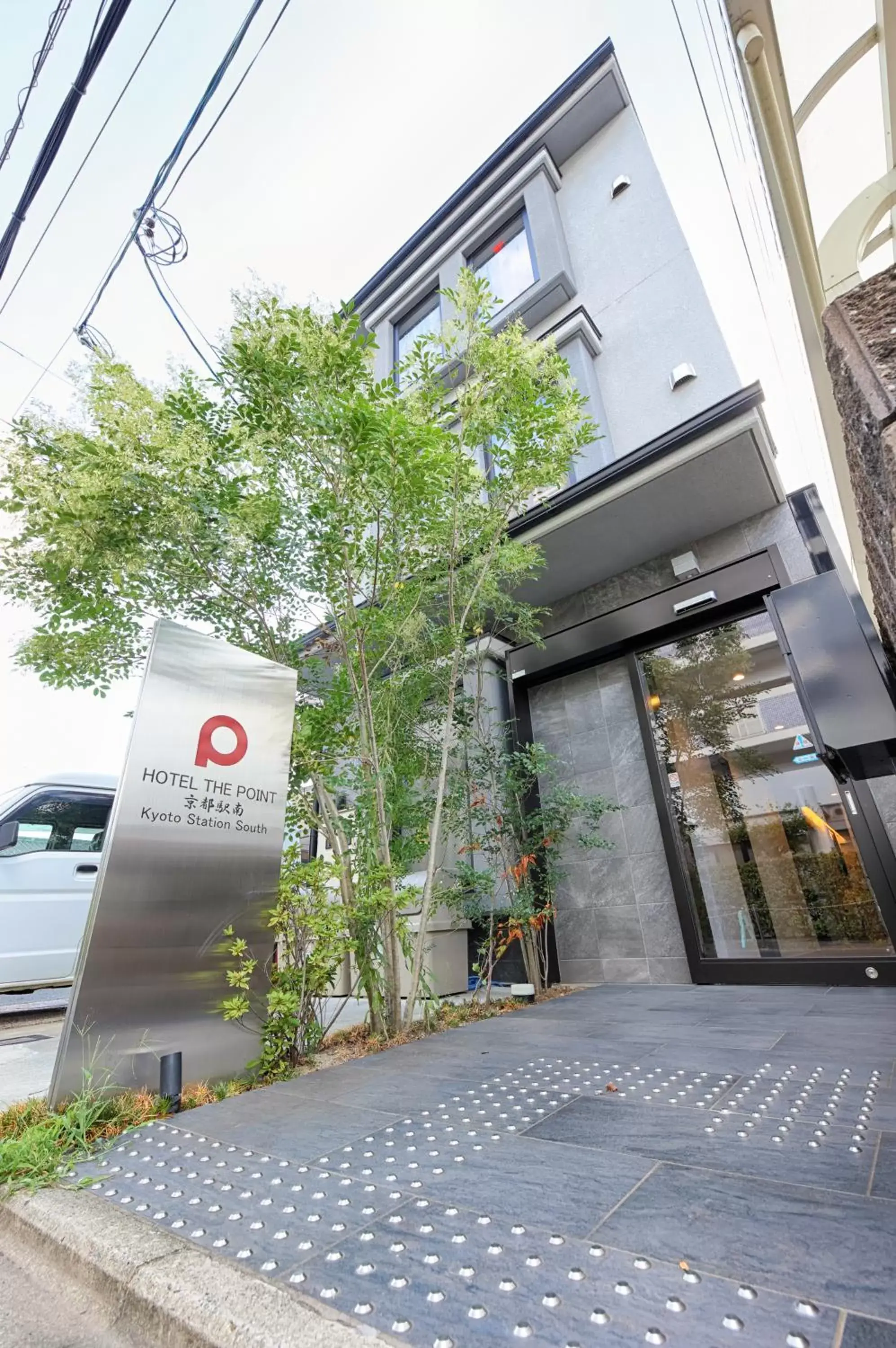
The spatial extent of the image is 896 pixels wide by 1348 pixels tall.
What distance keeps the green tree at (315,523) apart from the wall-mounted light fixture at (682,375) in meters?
2.32

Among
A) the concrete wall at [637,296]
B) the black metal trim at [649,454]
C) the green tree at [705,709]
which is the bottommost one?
the green tree at [705,709]

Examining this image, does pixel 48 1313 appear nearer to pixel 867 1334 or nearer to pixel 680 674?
pixel 867 1334

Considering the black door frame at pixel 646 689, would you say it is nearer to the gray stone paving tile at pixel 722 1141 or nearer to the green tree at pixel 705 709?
the green tree at pixel 705 709

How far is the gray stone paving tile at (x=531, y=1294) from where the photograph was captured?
79cm

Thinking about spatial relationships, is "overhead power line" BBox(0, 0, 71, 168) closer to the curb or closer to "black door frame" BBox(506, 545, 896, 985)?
"black door frame" BBox(506, 545, 896, 985)

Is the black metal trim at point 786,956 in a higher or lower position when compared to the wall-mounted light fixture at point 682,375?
lower

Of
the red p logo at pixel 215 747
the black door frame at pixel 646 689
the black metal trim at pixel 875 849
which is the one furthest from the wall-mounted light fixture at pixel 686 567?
the red p logo at pixel 215 747

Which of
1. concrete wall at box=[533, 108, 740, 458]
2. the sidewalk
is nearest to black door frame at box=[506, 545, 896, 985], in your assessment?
the sidewalk

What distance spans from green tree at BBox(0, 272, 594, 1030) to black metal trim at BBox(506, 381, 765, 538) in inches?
24.0

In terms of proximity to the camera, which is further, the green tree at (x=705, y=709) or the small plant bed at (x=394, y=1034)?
the green tree at (x=705, y=709)

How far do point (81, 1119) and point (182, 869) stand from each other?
81 cm

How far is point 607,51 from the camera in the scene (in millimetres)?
7000

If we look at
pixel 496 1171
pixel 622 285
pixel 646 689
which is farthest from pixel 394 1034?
pixel 622 285

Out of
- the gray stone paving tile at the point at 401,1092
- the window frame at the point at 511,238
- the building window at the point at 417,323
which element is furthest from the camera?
the building window at the point at 417,323
